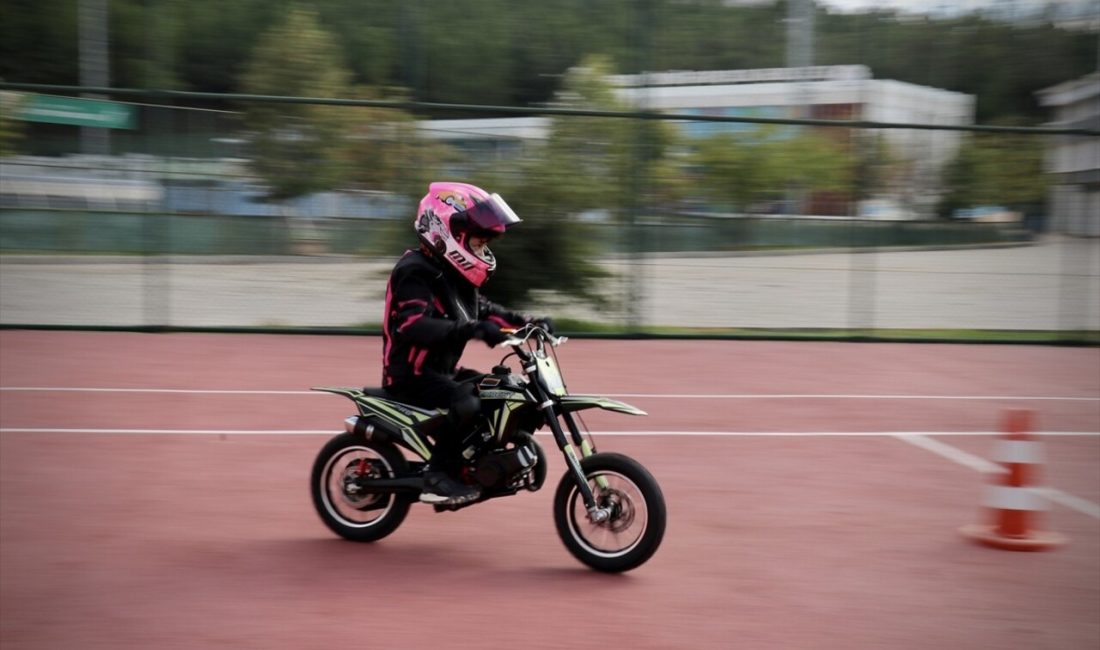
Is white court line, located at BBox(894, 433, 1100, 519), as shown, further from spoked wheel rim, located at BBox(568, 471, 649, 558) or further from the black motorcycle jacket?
the black motorcycle jacket

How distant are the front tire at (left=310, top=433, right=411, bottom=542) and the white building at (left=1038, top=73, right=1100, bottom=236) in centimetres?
1154

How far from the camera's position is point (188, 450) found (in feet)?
26.3

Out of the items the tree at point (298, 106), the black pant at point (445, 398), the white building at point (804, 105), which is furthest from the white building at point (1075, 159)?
the black pant at point (445, 398)

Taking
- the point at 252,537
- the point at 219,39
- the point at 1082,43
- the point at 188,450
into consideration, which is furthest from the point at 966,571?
the point at 1082,43

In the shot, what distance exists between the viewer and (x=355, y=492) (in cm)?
597

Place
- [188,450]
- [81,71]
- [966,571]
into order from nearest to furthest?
[966,571] → [188,450] → [81,71]

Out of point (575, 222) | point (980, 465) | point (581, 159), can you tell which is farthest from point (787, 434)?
point (581, 159)

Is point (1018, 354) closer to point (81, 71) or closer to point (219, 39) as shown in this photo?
point (219, 39)

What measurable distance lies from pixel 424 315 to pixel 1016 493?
10.5 feet

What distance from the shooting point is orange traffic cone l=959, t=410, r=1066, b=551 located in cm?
609

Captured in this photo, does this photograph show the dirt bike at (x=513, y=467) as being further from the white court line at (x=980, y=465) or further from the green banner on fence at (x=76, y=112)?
the green banner on fence at (x=76, y=112)

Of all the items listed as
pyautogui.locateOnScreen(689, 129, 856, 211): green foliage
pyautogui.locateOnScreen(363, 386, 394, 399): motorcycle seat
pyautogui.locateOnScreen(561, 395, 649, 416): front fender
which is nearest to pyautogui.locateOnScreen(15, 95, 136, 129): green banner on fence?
pyautogui.locateOnScreen(689, 129, 856, 211): green foliage

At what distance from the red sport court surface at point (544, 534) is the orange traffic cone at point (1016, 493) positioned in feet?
0.45

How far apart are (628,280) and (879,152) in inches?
135
